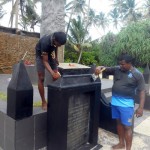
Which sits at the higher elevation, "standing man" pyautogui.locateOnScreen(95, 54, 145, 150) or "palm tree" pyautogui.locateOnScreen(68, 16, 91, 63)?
"palm tree" pyautogui.locateOnScreen(68, 16, 91, 63)

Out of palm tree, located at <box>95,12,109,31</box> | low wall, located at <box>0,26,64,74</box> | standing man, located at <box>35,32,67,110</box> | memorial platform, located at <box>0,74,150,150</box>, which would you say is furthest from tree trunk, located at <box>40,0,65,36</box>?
palm tree, located at <box>95,12,109,31</box>

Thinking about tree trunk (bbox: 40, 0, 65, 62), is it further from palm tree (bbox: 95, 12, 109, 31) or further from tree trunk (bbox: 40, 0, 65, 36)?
palm tree (bbox: 95, 12, 109, 31)

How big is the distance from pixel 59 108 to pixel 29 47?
9.83 metres

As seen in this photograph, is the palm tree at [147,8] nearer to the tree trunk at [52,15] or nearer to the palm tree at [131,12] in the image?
the palm tree at [131,12]

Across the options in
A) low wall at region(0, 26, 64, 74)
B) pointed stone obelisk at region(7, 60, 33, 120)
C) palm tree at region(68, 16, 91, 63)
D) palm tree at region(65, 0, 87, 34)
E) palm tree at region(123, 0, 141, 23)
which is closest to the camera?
pointed stone obelisk at region(7, 60, 33, 120)

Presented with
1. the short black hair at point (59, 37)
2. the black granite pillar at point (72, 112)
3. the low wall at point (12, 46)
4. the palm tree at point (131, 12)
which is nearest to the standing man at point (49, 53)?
the short black hair at point (59, 37)

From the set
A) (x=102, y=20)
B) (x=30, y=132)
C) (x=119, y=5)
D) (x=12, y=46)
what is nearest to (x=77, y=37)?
(x=12, y=46)

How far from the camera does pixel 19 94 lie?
113 inches

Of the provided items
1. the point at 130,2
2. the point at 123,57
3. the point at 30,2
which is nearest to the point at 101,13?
the point at 130,2

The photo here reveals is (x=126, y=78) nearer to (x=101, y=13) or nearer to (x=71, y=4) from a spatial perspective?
(x=71, y=4)

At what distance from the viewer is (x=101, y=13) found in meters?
46.9

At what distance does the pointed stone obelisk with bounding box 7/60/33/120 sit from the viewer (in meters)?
2.88

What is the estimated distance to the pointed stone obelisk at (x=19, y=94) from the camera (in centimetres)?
288

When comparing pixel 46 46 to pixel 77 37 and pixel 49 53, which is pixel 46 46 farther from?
pixel 77 37
